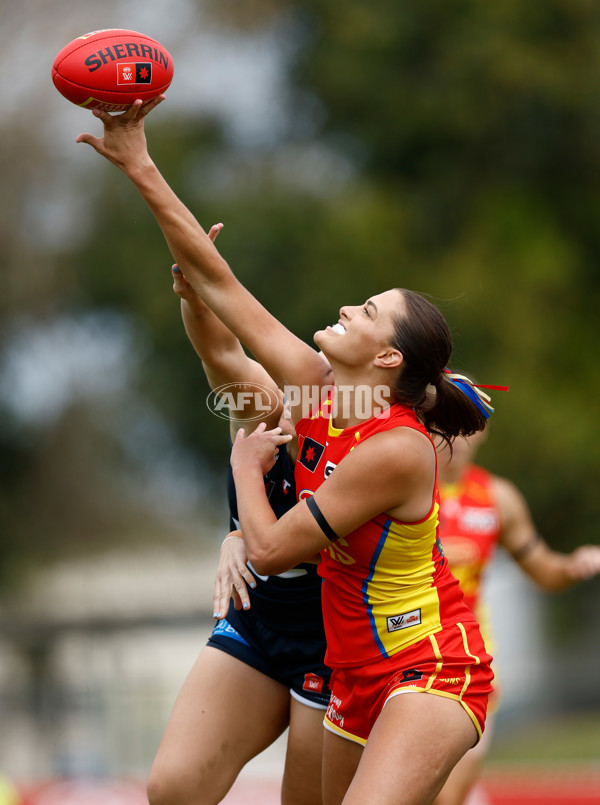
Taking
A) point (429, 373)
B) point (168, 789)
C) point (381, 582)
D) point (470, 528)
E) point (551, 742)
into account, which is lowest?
point (551, 742)

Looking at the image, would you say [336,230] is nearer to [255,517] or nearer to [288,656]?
[288,656]

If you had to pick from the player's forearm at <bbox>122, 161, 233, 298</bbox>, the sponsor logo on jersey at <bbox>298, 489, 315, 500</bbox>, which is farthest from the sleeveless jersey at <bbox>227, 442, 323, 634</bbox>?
the player's forearm at <bbox>122, 161, 233, 298</bbox>

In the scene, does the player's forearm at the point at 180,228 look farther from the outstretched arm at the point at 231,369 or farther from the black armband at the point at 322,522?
the black armband at the point at 322,522

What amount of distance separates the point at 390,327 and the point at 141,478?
13.1m

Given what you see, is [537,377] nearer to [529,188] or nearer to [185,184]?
[529,188]

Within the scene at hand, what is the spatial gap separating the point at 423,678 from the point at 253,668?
0.83m

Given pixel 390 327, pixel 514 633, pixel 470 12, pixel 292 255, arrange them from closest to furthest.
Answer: pixel 390 327
pixel 514 633
pixel 292 255
pixel 470 12

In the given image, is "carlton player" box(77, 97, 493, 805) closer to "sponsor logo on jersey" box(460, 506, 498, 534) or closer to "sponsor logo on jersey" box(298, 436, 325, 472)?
"sponsor logo on jersey" box(298, 436, 325, 472)

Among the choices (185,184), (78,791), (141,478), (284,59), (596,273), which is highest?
(284,59)

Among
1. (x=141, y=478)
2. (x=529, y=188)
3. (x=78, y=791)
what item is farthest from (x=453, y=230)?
(x=78, y=791)

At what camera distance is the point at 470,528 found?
6.14 metres

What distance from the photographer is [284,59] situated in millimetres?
16344

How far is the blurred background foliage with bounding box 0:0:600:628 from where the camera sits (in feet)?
48.3

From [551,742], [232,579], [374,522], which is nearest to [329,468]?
[374,522]
